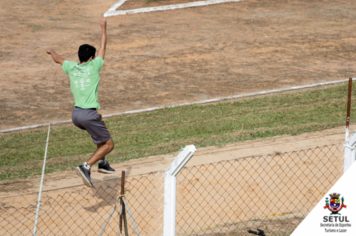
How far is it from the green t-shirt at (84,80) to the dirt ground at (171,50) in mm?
5466

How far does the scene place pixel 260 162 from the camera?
8742mm

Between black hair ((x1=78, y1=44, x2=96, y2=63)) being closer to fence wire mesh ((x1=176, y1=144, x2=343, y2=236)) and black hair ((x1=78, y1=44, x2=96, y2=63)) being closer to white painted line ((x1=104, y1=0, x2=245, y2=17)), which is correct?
fence wire mesh ((x1=176, y1=144, x2=343, y2=236))

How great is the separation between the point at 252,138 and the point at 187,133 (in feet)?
5.11

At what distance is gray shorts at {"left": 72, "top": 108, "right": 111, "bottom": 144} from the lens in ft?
22.9

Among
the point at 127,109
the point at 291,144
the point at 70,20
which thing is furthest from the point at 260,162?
the point at 70,20

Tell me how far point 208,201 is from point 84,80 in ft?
9.18

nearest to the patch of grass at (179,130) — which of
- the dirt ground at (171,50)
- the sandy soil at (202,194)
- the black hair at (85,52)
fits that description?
the sandy soil at (202,194)

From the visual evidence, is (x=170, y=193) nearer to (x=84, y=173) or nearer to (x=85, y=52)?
(x=84, y=173)

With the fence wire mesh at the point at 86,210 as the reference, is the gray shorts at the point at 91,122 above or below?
above

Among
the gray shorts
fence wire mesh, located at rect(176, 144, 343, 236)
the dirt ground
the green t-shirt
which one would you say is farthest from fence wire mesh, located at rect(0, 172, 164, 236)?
the dirt ground

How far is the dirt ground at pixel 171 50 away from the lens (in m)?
13.7

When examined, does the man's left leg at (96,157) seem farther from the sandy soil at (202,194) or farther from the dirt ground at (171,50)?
the dirt ground at (171,50)

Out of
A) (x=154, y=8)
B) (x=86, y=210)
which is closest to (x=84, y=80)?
(x=86, y=210)

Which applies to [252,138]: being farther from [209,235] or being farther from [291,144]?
[209,235]
